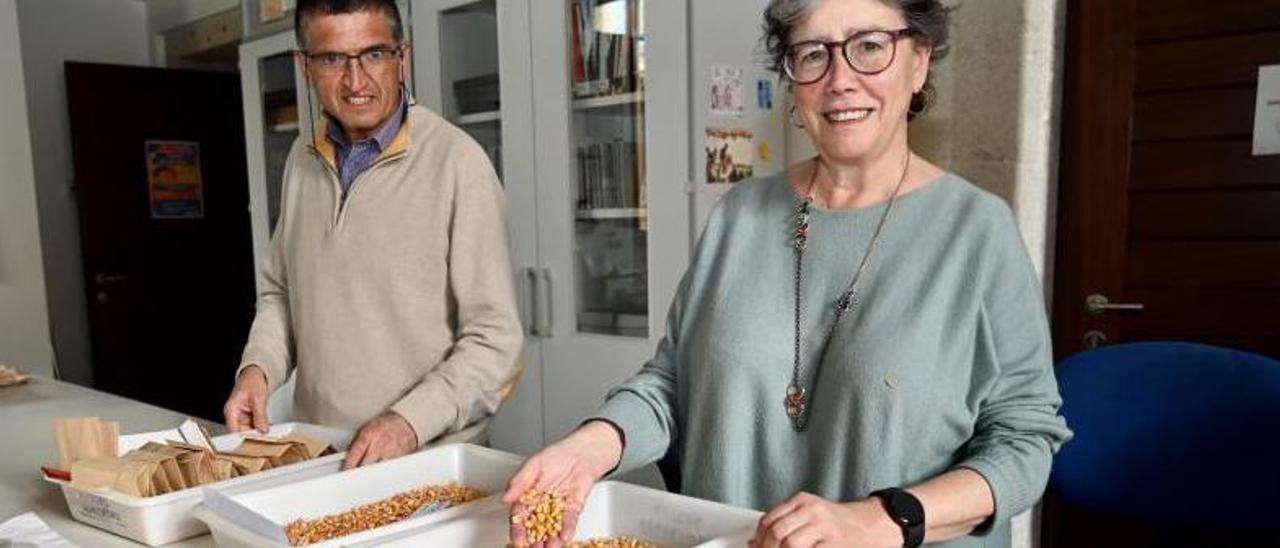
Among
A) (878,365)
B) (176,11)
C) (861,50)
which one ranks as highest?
(176,11)

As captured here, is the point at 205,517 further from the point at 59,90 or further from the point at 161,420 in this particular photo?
the point at 59,90

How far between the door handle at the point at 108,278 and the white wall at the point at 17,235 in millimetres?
755

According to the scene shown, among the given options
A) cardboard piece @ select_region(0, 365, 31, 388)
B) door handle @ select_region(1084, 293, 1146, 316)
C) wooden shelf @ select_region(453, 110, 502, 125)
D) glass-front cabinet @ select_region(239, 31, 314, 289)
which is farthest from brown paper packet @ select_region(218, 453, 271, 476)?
glass-front cabinet @ select_region(239, 31, 314, 289)

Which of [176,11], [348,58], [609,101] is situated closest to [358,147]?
[348,58]

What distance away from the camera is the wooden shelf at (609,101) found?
2.50 m

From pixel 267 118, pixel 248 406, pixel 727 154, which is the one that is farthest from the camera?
pixel 267 118

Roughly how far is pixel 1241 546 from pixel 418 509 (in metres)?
1.87

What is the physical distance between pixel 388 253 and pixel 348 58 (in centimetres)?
32

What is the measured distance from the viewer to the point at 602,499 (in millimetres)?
1064

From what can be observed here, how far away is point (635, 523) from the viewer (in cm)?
104

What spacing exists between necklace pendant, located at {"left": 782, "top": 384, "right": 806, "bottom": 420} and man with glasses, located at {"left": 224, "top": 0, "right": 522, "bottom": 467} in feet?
1.78

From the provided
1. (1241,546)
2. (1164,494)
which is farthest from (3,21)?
(1241,546)

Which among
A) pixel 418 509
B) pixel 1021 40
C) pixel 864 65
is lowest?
pixel 418 509

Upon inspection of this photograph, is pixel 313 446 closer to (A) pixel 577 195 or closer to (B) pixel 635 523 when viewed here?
(B) pixel 635 523
